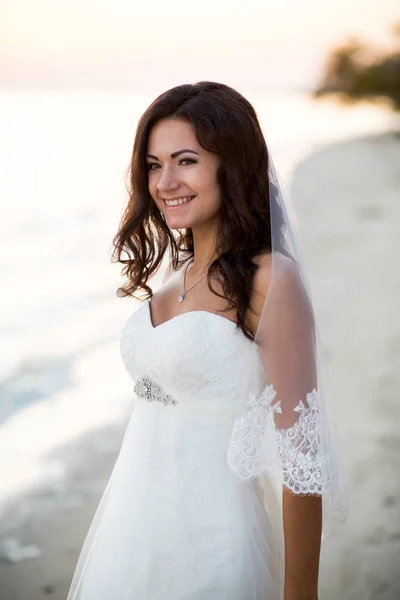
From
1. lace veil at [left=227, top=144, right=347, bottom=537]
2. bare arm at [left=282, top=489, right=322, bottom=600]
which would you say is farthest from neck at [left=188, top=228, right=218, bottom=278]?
bare arm at [left=282, top=489, right=322, bottom=600]

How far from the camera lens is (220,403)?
2061 mm

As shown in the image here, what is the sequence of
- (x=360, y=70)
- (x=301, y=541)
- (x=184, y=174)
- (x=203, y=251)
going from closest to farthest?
(x=301, y=541), (x=184, y=174), (x=203, y=251), (x=360, y=70)

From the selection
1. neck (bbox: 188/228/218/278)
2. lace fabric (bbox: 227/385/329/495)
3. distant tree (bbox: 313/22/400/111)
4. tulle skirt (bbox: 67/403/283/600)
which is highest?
distant tree (bbox: 313/22/400/111)

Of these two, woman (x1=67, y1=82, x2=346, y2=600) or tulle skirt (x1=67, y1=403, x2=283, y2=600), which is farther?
tulle skirt (x1=67, y1=403, x2=283, y2=600)

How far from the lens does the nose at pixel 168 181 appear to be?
2.18m

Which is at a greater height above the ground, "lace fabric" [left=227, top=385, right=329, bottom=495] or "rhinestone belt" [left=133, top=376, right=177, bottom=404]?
"rhinestone belt" [left=133, top=376, right=177, bottom=404]

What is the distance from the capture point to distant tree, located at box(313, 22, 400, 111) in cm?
2336

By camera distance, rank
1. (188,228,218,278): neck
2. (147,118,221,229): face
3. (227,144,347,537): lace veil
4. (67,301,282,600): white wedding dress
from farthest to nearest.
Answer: (188,228,218,278): neck → (147,118,221,229): face → (67,301,282,600): white wedding dress → (227,144,347,537): lace veil

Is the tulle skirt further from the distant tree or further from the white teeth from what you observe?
the distant tree

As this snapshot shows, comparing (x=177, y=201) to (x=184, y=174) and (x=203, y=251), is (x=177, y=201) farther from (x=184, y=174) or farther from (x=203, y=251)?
(x=203, y=251)

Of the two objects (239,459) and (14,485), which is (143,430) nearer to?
(239,459)

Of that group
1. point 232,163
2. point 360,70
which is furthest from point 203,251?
point 360,70

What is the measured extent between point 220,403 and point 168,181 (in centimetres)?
67

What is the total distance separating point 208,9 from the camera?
2291 centimetres
